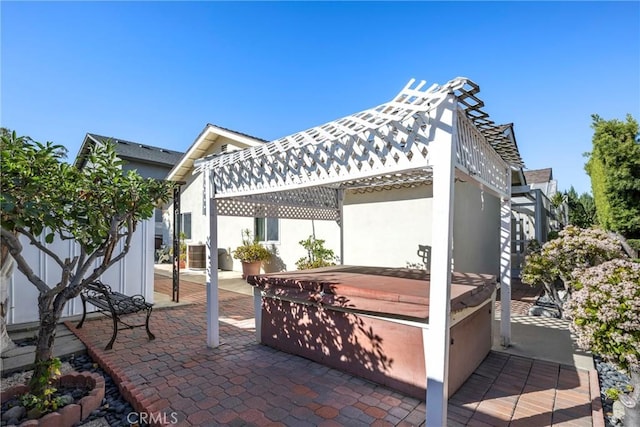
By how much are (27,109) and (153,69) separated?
3059mm

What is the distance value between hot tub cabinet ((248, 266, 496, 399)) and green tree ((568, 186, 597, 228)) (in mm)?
19385

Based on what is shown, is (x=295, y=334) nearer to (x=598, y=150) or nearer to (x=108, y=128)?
(x=598, y=150)

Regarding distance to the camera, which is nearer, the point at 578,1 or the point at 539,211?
the point at 578,1

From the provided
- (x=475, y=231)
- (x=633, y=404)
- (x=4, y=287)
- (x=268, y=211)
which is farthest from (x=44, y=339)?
(x=475, y=231)

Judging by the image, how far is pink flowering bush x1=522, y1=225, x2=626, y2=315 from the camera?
566cm

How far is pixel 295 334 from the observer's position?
4.64 meters

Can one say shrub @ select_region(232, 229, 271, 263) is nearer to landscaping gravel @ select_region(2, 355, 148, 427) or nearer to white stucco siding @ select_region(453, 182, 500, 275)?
white stucco siding @ select_region(453, 182, 500, 275)

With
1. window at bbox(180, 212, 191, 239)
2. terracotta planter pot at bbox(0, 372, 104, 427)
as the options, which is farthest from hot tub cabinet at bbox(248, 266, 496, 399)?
window at bbox(180, 212, 191, 239)

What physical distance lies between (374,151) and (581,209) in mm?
27593

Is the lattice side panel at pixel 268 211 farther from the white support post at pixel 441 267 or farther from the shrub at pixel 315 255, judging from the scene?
the white support post at pixel 441 267

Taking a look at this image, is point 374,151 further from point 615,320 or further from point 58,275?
point 58,275

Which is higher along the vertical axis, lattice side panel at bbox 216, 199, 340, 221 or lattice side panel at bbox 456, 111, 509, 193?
lattice side panel at bbox 456, 111, 509, 193

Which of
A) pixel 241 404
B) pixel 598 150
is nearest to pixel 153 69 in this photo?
pixel 241 404

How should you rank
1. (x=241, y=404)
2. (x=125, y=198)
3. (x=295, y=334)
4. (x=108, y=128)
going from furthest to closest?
1. (x=108, y=128)
2. (x=295, y=334)
3. (x=125, y=198)
4. (x=241, y=404)
